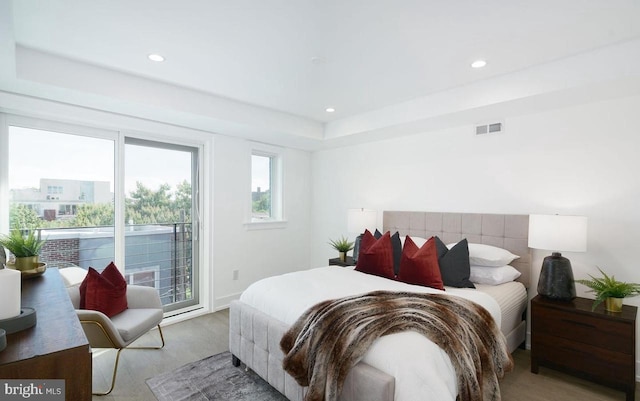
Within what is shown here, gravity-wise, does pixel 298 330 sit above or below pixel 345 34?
below

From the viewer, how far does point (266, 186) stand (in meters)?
4.86

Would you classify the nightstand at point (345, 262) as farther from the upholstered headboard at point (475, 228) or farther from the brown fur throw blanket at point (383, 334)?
the brown fur throw blanket at point (383, 334)

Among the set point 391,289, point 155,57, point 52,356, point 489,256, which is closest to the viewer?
point 52,356

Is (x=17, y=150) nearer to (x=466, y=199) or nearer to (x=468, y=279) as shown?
(x=468, y=279)

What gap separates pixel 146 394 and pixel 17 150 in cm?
242

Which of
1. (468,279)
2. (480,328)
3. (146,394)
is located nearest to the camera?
(480,328)

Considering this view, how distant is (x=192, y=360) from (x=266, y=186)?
8.54 ft

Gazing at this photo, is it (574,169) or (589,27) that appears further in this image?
(574,169)

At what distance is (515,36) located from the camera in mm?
2156

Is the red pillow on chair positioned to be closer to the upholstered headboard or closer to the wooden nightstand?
the upholstered headboard

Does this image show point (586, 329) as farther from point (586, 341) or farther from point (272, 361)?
point (272, 361)

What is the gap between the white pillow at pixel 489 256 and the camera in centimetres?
295

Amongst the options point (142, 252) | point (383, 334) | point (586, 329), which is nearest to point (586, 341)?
point (586, 329)

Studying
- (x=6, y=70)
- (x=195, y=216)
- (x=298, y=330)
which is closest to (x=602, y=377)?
(x=298, y=330)
